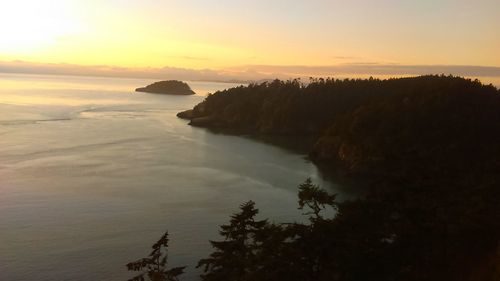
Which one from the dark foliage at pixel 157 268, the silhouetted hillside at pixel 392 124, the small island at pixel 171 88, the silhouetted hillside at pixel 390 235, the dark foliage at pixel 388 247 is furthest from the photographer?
the small island at pixel 171 88

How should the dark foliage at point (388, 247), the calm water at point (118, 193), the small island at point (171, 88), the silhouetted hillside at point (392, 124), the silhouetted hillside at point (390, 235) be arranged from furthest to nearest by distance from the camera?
1. the small island at point (171, 88)
2. the silhouetted hillside at point (392, 124)
3. the calm water at point (118, 193)
4. the silhouetted hillside at point (390, 235)
5. the dark foliage at point (388, 247)

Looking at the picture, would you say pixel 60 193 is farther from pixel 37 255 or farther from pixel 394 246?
pixel 394 246

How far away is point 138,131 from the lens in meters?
68.8

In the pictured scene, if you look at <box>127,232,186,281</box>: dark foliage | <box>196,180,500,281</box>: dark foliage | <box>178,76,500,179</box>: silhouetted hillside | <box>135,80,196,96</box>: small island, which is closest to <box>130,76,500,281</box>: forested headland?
<box>196,180,500,281</box>: dark foliage

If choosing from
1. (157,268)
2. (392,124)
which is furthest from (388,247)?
(392,124)

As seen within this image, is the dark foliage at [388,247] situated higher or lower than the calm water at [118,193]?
higher

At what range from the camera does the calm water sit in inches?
883

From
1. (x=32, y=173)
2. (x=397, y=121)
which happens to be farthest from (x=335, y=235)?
(x=397, y=121)

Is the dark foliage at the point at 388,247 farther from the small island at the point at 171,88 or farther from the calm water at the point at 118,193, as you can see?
the small island at the point at 171,88

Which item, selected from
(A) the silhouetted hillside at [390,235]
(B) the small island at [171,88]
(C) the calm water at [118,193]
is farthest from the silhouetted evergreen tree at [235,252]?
(B) the small island at [171,88]

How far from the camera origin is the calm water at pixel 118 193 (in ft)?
73.6

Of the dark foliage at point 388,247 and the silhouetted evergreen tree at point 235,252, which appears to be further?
the silhouetted evergreen tree at point 235,252

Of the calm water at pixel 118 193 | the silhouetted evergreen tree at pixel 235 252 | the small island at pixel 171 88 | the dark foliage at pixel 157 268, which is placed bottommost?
the calm water at pixel 118 193

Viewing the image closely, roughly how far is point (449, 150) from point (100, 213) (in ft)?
101
